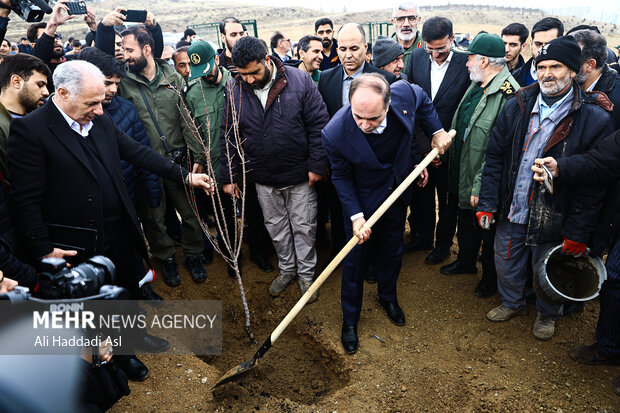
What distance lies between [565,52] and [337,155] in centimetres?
175

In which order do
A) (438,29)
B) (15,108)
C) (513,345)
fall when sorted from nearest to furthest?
(15,108)
(513,345)
(438,29)

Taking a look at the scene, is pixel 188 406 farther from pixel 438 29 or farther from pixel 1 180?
pixel 438 29

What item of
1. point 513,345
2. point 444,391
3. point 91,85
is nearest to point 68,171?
point 91,85

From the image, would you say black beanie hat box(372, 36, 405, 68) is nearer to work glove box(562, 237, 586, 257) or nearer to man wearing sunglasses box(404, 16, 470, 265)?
man wearing sunglasses box(404, 16, 470, 265)

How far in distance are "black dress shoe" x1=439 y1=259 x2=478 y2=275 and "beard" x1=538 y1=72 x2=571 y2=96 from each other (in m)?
2.02

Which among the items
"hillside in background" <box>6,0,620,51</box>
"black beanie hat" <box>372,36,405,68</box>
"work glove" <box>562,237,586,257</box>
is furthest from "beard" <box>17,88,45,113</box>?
"hillside in background" <box>6,0,620,51</box>

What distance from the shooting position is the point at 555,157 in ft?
9.82

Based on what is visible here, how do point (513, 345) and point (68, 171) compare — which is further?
point (513, 345)

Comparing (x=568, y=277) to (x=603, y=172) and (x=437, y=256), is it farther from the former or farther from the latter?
(x=437, y=256)

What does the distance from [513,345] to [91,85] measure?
153 inches

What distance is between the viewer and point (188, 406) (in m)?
3.09

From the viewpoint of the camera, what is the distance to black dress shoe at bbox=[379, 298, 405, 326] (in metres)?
3.82

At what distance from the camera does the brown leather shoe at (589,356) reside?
10.4 ft

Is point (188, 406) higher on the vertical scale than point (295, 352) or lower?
higher
